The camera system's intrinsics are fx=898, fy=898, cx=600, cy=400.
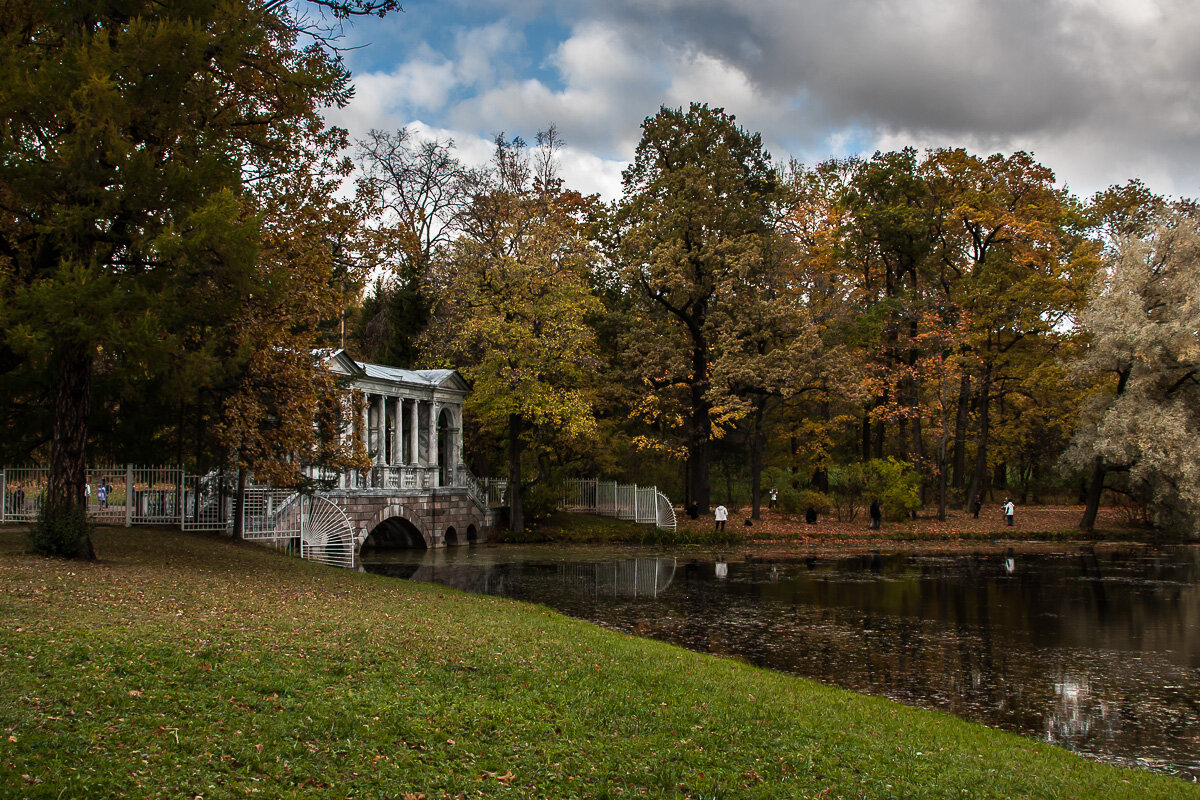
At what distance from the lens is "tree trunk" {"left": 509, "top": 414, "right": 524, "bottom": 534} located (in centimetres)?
3466

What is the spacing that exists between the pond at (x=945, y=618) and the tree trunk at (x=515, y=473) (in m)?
3.44

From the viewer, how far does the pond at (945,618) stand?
36.7 ft

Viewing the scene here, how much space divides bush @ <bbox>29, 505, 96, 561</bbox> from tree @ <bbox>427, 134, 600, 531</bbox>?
19187 mm

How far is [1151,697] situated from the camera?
1181cm

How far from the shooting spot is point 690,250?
36250 mm

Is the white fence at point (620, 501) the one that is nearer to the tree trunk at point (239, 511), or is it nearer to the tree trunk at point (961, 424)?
the tree trunk at point (961, 424)

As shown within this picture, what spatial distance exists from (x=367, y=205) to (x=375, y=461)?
40.3ft

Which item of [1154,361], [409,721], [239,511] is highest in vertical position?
[1154,361]

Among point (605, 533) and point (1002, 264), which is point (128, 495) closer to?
point (605, 533)

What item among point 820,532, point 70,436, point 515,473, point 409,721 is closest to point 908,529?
point 820,532

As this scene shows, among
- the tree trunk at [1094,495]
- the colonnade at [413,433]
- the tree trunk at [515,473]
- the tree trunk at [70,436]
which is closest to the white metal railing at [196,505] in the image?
the tree trunk at [70,436]

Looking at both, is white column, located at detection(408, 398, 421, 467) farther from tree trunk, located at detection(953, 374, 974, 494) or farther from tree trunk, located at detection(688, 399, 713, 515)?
tree trunk, located at detection(953, 374, 974, 494)

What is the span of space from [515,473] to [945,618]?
20.1 m

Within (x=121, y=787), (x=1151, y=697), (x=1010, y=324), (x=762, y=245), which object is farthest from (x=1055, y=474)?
(x=121, y=787)
